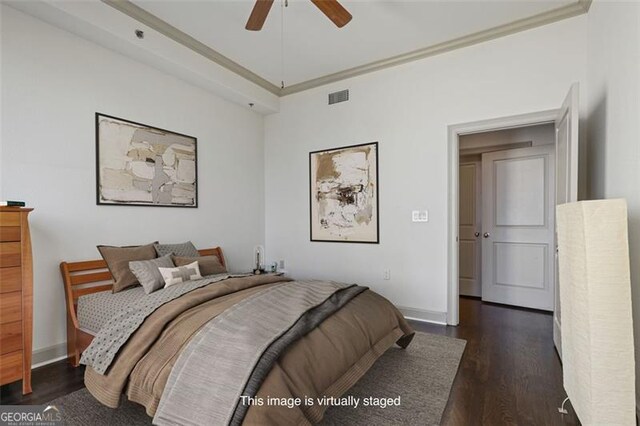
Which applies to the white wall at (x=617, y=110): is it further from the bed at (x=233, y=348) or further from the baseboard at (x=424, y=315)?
the baseboard at (x=424, y=315)

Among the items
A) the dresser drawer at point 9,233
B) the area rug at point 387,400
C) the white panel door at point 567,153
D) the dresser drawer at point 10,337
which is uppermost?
the white panel door at point 567,153

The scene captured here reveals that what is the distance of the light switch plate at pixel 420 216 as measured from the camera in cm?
363

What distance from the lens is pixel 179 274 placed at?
2.78m

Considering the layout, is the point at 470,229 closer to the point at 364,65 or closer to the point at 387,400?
the point at 364,65

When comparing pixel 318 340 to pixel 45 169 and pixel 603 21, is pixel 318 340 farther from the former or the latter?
pixel 603 21

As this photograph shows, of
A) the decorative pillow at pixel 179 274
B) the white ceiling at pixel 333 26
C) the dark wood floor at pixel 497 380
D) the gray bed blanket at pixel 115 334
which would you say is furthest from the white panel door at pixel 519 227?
the gray bed blanket at pixel 115 334

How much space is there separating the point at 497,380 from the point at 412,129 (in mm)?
2620

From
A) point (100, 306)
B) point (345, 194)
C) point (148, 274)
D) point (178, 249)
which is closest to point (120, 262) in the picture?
point (148, 274)

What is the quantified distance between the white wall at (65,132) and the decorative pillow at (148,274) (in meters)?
0.55

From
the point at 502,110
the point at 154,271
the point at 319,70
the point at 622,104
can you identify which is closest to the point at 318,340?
the point at 154,271

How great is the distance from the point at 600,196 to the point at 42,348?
4610 mm

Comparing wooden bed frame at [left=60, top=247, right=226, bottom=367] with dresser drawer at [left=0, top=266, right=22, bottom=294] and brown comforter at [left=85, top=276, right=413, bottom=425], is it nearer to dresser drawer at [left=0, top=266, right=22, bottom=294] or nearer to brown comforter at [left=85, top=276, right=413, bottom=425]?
dresser drawer at [left=0, top=266, right=22, bottom=294]

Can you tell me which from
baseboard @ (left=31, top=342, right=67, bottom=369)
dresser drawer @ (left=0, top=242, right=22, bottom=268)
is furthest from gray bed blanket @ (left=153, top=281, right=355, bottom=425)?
baseboard @ (left=31, top=342, right=67, bottom=369)

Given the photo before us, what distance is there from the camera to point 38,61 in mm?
2592
